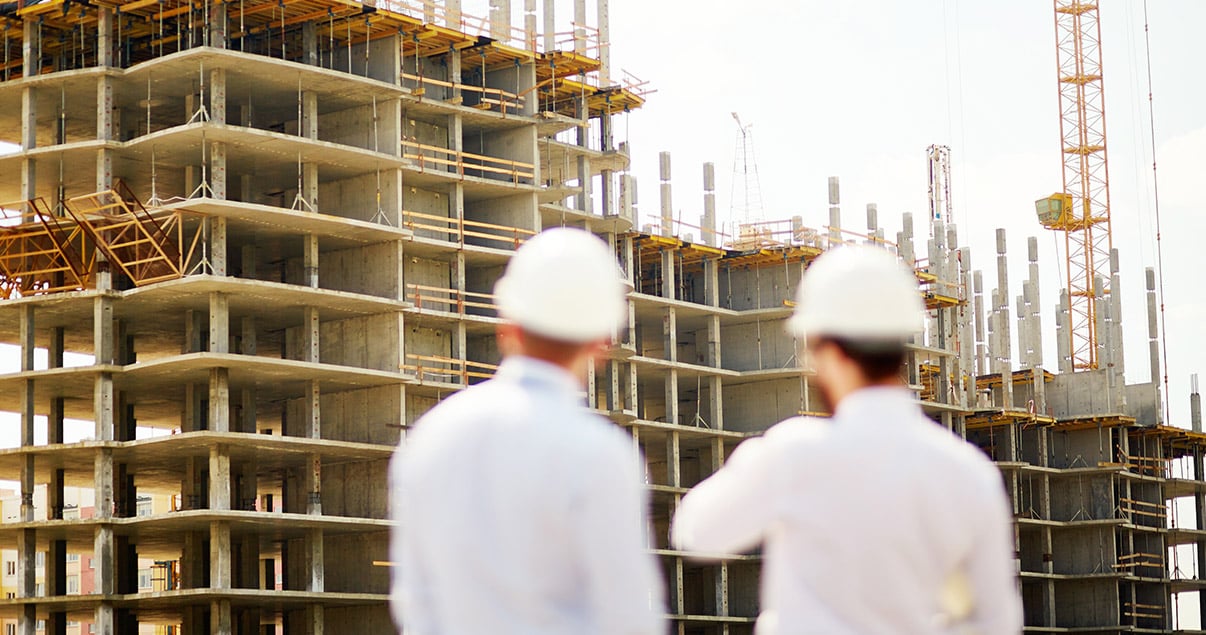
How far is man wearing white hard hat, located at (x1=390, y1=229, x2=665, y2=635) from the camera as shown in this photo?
432cm

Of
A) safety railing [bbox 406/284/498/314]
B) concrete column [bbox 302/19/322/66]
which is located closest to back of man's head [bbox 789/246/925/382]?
concrete column [bbox 302/19/322/66]

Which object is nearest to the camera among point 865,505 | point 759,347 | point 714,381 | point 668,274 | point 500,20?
point 865,505

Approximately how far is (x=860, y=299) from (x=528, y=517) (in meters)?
1.00

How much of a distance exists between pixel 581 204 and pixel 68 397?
19.2 m

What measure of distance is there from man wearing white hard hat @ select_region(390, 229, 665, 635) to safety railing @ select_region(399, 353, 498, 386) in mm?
49902

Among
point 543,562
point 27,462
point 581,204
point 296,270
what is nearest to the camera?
point 543,562

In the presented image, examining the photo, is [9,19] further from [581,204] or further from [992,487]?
[992,487]

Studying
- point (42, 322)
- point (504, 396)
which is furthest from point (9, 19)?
point (504, 396)

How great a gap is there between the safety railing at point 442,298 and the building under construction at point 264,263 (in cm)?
16

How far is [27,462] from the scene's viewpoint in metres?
52.0

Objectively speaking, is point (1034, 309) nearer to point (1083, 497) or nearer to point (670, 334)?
point (1083, 497)

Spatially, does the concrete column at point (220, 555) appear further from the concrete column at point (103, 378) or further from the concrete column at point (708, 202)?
the concrete column at point (708, 202)

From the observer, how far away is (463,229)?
58906 mm

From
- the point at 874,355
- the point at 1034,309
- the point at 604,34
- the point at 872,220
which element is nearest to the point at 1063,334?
the point at 1034,309
